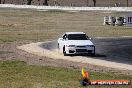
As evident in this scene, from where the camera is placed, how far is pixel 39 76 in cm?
1892

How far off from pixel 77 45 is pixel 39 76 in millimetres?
9111

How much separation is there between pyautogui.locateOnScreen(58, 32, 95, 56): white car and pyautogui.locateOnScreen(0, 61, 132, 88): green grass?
537 centimetres

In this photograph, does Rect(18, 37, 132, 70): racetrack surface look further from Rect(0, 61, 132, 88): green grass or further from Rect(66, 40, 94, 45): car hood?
Rect(0, 61, 132, 88): green grass

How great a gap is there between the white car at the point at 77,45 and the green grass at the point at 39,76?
17.6 feet

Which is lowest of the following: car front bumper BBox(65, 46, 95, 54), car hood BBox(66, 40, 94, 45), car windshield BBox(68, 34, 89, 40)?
car front bumper BBox(65, 46, 95, 54)

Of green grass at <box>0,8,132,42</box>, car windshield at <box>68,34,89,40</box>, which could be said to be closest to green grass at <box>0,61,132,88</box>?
car windshield at <box>68,34,89,40</box>

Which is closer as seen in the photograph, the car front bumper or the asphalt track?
the asphalt track

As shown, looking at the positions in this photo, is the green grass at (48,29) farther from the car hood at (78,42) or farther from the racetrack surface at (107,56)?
the car hood at (78,42)

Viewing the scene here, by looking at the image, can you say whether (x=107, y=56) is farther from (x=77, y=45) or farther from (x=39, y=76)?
(x=39, y=76)

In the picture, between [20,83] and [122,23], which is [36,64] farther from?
[122,23]

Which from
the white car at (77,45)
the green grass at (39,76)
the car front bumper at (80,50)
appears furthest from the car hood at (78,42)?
the green grass at (39,76)

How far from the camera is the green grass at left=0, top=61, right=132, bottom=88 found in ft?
55.4

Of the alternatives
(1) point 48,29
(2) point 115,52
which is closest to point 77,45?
(2) point 115,52

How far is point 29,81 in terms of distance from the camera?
57.6ft
